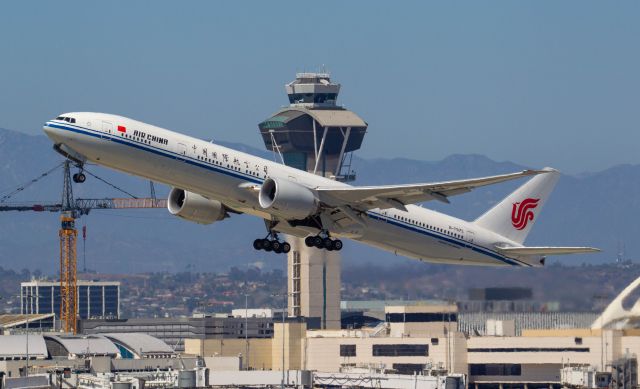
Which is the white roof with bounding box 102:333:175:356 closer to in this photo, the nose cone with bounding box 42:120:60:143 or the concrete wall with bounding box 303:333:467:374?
the concrete wall with bounding box 303:333:467:374

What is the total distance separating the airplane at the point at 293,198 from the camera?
73.6m

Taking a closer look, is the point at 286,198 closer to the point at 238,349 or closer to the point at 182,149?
the point at 182,149

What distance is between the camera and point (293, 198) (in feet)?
254

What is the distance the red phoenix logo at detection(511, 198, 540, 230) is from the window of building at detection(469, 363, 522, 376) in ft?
193

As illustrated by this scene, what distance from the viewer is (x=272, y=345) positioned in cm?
17562

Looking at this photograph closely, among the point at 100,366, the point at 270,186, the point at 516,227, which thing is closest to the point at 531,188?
the point at 516,227

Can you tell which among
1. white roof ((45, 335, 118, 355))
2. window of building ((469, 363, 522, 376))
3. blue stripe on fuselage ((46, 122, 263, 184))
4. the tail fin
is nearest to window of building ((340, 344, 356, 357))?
window of building ((469, 363, 522, 376))

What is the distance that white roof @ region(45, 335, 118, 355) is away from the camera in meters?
151

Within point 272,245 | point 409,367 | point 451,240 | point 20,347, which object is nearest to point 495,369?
point 409,367

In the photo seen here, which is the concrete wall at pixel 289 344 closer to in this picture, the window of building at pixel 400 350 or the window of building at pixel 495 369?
the window of building at pixel 400 350

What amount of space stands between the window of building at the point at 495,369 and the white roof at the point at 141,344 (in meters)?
29.9

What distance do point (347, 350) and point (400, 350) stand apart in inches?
281

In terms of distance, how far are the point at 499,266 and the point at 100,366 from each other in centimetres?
5564

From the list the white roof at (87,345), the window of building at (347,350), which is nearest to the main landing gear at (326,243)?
the white roof at (87,345)
